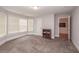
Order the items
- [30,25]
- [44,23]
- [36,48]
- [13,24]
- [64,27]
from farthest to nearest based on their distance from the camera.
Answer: [30,25]
[44,23]
[64,27]
[13,24]
[36,48]

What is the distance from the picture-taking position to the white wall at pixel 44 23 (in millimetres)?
5824

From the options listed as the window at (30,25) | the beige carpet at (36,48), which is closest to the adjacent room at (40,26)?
the window at (30,25)

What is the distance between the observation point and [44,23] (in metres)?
6.26

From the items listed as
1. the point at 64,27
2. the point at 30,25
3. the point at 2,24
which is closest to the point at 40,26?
the point at 30,25

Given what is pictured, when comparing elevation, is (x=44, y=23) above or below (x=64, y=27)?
above

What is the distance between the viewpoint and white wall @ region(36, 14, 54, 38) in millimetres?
5824

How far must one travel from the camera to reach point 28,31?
632 centimetres

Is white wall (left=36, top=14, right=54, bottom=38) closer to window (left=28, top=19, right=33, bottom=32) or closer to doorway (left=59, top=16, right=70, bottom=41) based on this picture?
window (left=28, top=19, right=33, bottom=32)

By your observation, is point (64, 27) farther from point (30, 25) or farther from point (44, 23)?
point (30, 25)

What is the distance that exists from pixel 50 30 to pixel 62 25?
87cm

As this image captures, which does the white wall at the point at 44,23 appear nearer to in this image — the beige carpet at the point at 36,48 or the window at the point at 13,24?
the window at the point at 13,24

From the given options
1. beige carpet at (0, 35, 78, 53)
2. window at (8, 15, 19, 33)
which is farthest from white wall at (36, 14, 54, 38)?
beige carpet at (0, 35, 78, 53)
